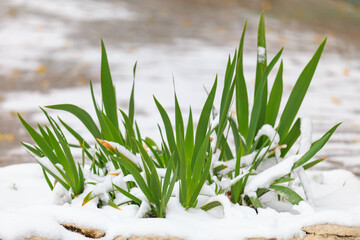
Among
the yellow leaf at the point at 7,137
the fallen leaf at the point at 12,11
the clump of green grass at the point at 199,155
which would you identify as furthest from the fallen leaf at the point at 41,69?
the clump of green grass at the point at 199,155

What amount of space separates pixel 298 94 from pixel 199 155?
0.56m

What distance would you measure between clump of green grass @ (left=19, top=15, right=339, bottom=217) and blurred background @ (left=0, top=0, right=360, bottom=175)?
2.12 meters

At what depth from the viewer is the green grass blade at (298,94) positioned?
218cm

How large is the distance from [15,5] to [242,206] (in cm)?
943

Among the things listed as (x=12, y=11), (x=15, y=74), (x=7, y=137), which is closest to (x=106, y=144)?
(x=7, y=137)

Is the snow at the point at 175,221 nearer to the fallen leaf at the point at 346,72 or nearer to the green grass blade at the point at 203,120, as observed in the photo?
the green grass blade at the point at 203,120

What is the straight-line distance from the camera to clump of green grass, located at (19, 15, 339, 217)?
204 centimetres

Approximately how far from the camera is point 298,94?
2.25 meters

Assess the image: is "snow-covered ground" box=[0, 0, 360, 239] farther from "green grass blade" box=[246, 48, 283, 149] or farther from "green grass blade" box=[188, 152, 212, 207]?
"green grass blade" box=[246, 48, 283, 149]

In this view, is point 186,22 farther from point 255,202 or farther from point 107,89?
point 255,202

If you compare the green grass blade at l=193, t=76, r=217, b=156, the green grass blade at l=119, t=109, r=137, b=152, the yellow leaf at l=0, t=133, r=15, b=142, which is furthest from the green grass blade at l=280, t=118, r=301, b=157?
the yellow leaf at l=0, t=133, r=15, b=142

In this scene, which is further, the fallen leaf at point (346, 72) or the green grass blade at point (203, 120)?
the fallen leaf at point (346, 72)

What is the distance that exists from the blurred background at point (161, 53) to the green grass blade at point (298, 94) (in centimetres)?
210

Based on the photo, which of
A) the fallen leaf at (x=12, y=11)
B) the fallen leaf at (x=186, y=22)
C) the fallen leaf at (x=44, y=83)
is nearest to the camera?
the fallen leaf at (x=44, y=83)
